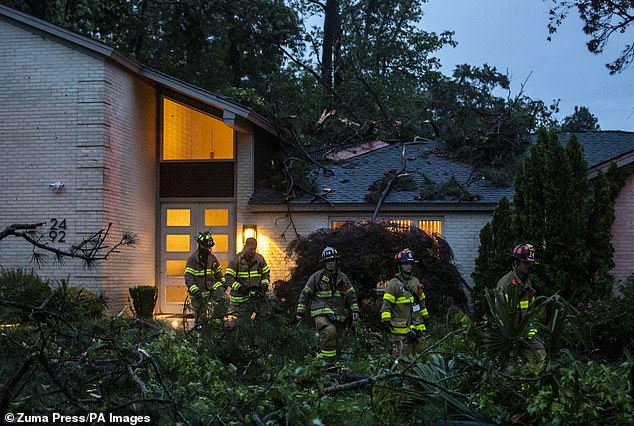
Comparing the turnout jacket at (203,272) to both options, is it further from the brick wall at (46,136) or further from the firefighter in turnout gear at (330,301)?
the brick wall at (46,136)

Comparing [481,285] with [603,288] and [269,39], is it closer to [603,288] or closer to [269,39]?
[603,288]

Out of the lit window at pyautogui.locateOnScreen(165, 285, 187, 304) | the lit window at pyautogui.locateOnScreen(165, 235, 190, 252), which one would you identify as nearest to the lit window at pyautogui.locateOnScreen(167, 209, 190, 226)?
the lit window at pyautogui.locateOnScreen(165, 235, 190, 252)

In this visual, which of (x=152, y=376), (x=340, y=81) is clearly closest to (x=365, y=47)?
(x=340, y=81)

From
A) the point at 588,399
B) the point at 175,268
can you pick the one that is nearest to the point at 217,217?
the point at 175,268

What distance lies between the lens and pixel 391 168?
19812 mm

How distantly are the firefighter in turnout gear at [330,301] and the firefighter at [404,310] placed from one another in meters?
0.75

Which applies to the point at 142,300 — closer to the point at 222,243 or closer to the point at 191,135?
the point at 222,243

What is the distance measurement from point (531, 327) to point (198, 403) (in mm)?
2982

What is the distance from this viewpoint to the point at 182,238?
62.2 ft

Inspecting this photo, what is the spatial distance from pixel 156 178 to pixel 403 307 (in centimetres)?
989

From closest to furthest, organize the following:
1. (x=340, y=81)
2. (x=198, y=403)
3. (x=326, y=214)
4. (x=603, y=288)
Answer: (x=198, y=403), (x=603, y=288), (x=326, y=214), (x=340, y=81)

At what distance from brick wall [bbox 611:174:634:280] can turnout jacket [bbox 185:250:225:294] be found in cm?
750

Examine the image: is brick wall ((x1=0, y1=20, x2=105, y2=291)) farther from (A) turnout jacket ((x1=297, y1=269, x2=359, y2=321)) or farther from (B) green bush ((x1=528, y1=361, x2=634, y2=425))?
(B) green bush ((x1=528, y1=361, x2=634, y2=425))

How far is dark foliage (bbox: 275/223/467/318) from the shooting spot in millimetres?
15031
